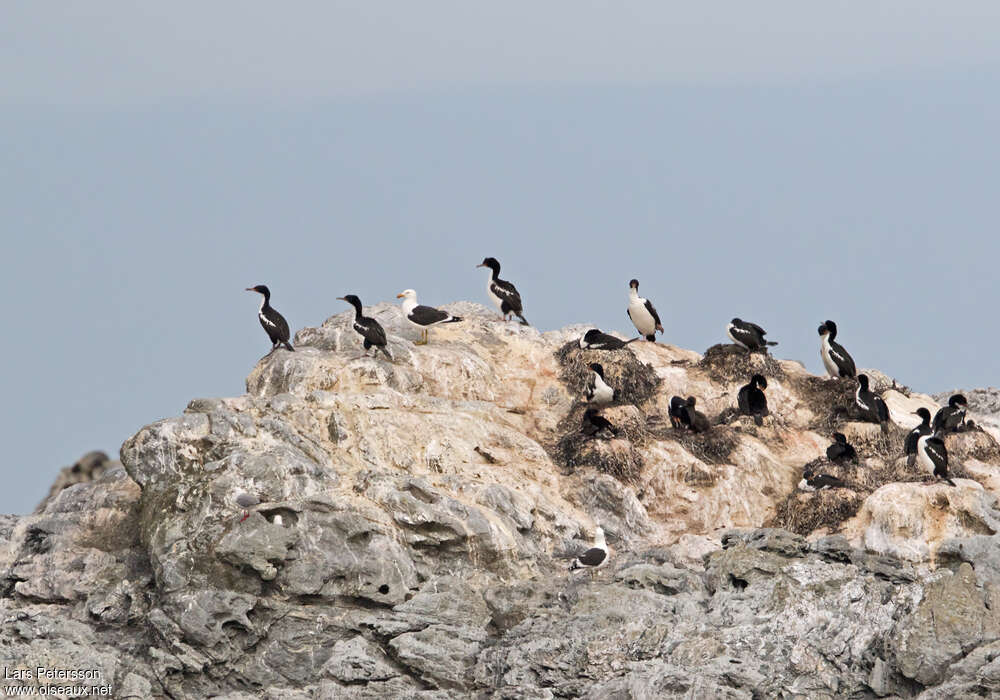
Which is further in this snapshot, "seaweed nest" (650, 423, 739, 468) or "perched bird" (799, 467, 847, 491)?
"seaweed nest" (650, 423, 739, 468)

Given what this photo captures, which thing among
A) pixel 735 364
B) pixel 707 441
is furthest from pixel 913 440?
pixel 735 364

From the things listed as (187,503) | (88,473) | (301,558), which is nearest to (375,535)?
(301,558)

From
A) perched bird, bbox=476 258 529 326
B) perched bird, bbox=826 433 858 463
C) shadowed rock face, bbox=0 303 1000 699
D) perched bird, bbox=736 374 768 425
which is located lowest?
shadowed rock face, bbox=0 303 1000 699

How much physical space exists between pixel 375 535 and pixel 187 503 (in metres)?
3.08

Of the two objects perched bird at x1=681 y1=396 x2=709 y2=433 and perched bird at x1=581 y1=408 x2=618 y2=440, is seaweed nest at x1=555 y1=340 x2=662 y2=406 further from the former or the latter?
perched bird at x1=581 y1=408 x2=618 y2=440

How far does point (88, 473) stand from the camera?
3594 cm

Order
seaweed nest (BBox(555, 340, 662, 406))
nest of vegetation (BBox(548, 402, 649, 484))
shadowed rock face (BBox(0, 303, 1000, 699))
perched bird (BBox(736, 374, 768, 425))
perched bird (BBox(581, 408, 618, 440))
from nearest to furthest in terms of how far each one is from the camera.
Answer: shadowed rock face (BBox(0, 303, 1000, 699)) → nest of vegetation (BBox(548, 402, 649, 484)) → perched bird (BBox(581, 408, 618, 440)) → perched bird (BBox(736, 374, 768, 425)) → seaweed nest (BBox(555, 340, 662, 406))

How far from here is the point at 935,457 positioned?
2466cm

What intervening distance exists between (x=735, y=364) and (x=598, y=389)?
3.74m

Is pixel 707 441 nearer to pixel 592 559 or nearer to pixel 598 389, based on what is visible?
pixel 598 389

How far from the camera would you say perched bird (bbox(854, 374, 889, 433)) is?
90.2ft

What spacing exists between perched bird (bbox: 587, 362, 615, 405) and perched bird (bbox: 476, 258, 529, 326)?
377 centimetres

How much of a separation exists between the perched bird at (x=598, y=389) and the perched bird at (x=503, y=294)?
3.77 meters

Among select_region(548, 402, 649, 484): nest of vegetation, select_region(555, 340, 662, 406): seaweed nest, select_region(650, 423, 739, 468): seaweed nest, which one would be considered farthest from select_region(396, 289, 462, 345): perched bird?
select_region(650, 423, 739, 468): seaweed nest
